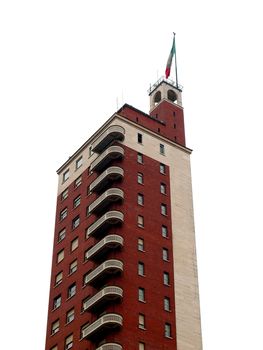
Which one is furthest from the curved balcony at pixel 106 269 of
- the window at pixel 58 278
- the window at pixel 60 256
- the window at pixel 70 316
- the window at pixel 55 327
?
the window at pixel 60 256

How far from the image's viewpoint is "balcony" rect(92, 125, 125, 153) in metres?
102

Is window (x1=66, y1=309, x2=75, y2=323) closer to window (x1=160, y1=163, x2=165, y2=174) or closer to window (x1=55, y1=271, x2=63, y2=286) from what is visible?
window (x1=55, y1=271, x2=63, y2=286)

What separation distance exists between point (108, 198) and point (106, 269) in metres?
10.9

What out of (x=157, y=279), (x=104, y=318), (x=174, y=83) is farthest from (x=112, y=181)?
(x=174, y=83)

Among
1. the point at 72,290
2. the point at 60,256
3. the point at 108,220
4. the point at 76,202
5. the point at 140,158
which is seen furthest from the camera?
the point at 76,202

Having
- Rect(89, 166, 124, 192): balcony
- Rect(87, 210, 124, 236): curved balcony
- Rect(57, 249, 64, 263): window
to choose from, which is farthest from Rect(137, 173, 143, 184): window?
Rect(57, 249, 64, 263): window

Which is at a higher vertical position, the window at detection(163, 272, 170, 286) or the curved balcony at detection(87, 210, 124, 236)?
the curved balcony at detection(87, 210, 124, 236)

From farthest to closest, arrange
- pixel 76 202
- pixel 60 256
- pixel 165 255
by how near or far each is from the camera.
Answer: pixel 76 202 < pixel 60 256 < pixel 165 255

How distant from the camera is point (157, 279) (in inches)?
3642

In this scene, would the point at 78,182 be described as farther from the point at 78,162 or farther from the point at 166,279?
the point at 166,279

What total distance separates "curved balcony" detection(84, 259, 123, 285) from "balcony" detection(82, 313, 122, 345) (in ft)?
19.9

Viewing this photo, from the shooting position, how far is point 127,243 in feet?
303

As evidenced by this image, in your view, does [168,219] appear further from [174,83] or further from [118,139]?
[174,83]

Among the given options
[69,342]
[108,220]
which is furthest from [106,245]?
[69,342]
